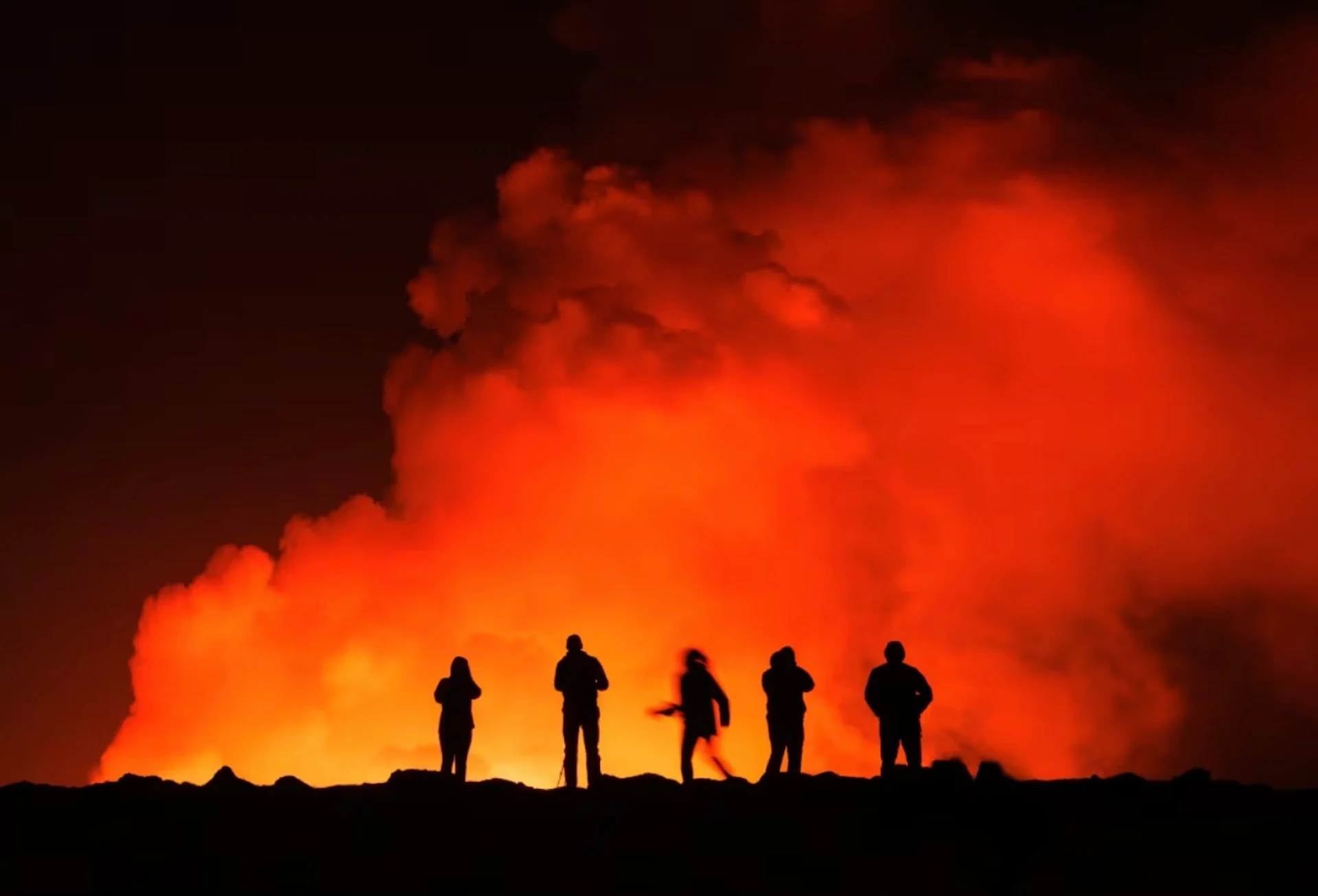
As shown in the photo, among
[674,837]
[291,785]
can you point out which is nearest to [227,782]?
[291,785]

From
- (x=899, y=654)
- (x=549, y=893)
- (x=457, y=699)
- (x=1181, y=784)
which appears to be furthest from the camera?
(x=457, y=699)

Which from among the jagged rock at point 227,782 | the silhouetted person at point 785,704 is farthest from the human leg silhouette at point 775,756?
the jagged rock at point 227,782

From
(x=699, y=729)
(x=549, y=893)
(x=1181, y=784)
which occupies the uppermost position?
(x=699, y=729)

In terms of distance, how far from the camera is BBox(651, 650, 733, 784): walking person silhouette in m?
28.4

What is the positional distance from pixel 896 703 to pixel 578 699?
18.8 feet

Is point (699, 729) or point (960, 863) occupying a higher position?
point (699, 729)

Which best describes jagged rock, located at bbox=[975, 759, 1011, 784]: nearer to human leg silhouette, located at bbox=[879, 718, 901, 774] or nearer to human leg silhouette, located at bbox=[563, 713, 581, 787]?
human leg silhouette, located at bbox=[879, 718, 901, 774]

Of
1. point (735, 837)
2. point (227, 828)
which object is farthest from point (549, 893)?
point (227, 828)

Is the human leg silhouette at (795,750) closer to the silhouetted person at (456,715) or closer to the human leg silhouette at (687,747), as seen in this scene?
the human leg silhouette at (687,747)

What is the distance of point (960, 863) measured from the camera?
22.3 m

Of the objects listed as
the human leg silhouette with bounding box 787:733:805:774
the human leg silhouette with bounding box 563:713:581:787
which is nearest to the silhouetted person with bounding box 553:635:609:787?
the human leg silhouette with bounding box 563:713:581:787

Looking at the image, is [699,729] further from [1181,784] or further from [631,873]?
[1181,784]

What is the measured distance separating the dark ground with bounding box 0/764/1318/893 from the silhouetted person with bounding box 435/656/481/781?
379 centimetres

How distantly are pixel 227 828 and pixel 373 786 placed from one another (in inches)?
102
